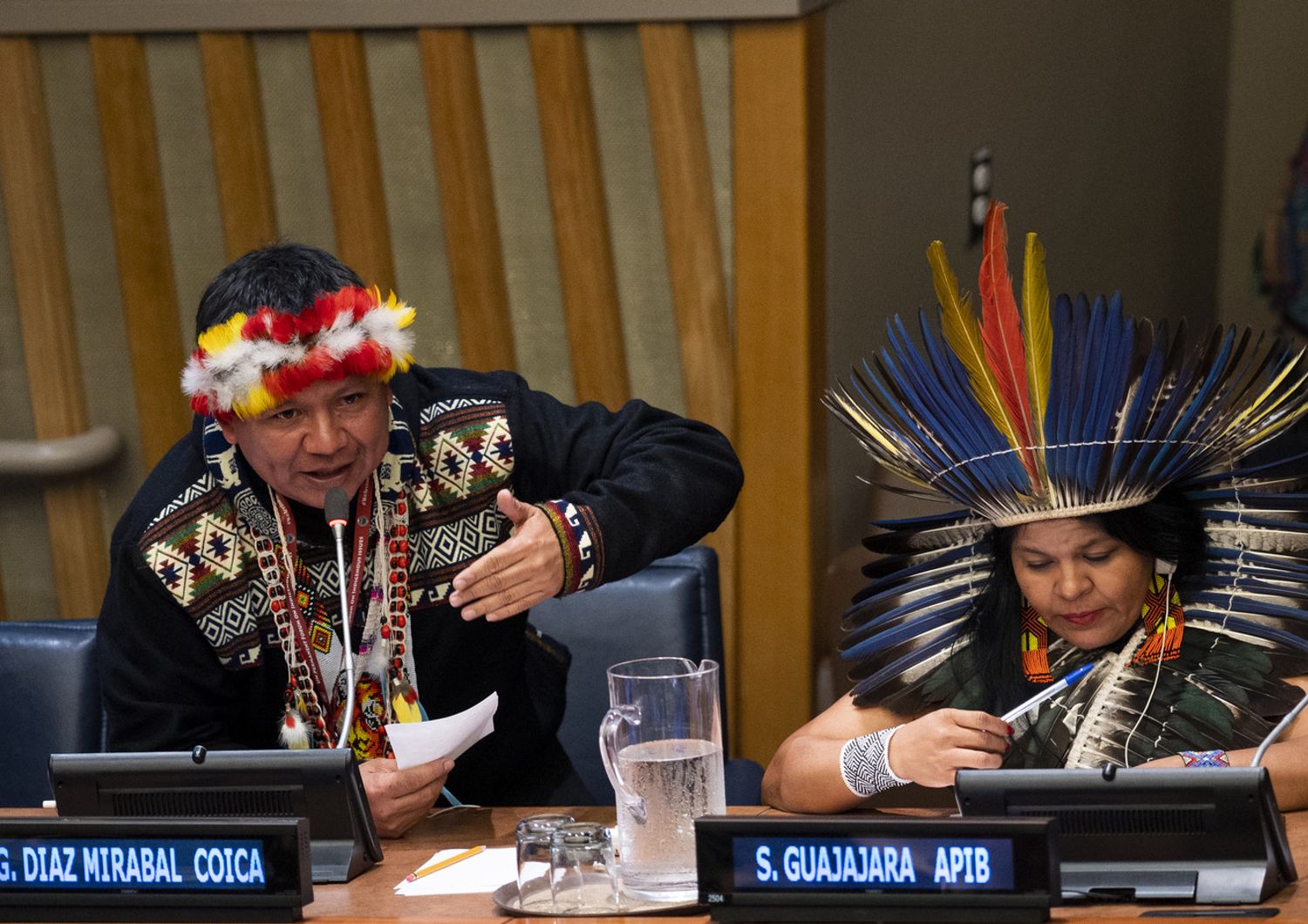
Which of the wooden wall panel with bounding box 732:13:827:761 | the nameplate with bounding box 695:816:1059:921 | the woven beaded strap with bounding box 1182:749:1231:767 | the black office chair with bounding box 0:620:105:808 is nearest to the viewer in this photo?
the nameplate with bounding box 695:816:1059:921

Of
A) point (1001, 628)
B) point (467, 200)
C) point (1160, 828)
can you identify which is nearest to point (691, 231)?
point (467, 200)

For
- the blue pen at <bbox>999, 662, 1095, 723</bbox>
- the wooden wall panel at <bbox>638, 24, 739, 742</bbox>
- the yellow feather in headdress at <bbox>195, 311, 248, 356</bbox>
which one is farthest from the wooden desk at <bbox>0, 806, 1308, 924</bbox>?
the wooden wall panel at <bbox>638, 24, 739, 742</bbox>

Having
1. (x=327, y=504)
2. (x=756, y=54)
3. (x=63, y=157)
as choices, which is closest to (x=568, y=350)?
(x=756, y=54)

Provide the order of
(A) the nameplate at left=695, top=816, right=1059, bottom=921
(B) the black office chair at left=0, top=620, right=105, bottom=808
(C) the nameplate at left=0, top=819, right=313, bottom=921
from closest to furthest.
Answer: (A) the nameplate at left=695, top=816, right=1059, bottom=921
(C) the nameplate at left=0, top=819, right=313, bottom=921
(B) the black office chair at left=0, top=620, right=105, bottom=808

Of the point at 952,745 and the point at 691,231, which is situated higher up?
the point at 691,231

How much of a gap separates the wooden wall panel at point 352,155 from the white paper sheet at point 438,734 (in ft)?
5.36

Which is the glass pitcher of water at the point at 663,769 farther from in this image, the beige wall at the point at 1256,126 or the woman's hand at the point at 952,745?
the beige wall at the point at 1256,126

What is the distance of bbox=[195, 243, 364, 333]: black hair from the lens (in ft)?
6.88

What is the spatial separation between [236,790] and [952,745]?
764 millimetres

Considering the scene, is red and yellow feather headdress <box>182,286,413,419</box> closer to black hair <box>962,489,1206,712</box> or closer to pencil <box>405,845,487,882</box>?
pencil <box>405,845,487,882</box>

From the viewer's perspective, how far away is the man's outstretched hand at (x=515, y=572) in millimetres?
1912

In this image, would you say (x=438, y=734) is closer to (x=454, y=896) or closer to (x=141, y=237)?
(x=454, y=896)

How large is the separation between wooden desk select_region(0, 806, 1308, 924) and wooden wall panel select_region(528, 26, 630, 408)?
1459 millimetres

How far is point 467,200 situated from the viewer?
11.0 ft
